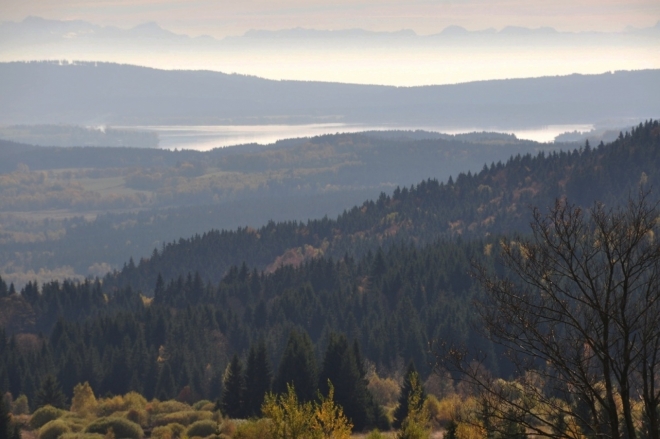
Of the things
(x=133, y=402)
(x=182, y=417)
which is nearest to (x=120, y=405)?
(x=133, y=402)

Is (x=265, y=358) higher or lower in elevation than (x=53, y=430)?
higher

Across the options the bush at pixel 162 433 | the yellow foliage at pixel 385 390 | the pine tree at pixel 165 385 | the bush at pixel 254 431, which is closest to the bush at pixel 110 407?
the pine tree at pixel 165 385

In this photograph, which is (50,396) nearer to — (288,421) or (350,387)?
(350,387)

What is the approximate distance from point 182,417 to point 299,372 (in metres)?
11.1

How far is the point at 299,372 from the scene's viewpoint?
9531 centimetres

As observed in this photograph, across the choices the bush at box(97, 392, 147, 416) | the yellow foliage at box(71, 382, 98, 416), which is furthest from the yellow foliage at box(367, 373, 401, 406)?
the yellow foliage at box(71, 382, 98, 416)

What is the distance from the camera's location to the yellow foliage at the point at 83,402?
353ft

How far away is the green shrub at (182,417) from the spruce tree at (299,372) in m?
7.05

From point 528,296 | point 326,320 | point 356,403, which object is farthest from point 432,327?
point 528,296

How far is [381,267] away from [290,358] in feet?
331

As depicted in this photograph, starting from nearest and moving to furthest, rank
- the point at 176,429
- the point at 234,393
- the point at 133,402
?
1. the point at 176,429
2. the point at 234,393
3. the point at 133,402

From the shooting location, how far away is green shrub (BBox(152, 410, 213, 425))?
90812 millimetres

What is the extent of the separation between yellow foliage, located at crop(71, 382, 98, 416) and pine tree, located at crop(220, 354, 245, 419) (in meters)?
16.3

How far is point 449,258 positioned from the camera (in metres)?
184
